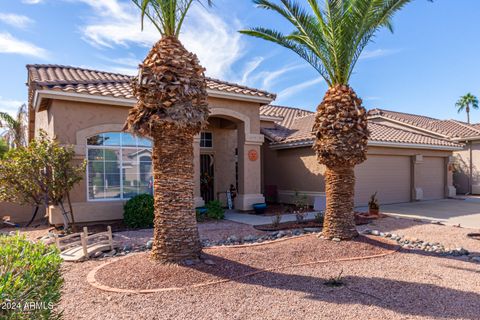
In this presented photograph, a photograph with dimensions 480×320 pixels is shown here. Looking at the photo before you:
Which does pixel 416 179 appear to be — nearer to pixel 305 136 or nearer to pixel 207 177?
pixel 305 136

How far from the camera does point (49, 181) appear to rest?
1029 centimetres

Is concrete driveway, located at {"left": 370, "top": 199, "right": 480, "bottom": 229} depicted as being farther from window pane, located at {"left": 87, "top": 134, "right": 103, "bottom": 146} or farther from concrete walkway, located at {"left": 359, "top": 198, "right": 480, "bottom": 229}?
window pane, located at {"left": 87, "top": 134, "right": 103, "bottom": 146}

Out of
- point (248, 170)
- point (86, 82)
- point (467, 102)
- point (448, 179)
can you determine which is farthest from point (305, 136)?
point (467, 102)

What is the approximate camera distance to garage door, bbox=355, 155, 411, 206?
655 inches

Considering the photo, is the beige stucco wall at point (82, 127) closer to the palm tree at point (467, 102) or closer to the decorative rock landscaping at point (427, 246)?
the decorative rock landscaping at point (427, 246)

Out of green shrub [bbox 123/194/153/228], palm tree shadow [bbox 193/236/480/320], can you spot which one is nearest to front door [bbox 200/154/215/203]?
green shrub [bbox 123/194/153/228]

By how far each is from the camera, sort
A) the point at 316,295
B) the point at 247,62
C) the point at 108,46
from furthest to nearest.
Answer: the point at 247,62
the point at 108,46
the point at 316,295

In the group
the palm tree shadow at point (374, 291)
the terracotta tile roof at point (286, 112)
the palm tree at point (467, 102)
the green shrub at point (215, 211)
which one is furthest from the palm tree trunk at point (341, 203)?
the palm tree at point (467, 102)

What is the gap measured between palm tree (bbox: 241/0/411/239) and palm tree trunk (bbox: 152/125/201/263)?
3.81 metres

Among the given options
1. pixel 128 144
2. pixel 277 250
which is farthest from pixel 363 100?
pixel 128 144

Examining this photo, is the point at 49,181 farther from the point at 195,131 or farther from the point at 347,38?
the point at 347,38

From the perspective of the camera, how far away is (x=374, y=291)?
18.4 ft

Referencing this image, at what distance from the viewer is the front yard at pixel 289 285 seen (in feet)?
15.9

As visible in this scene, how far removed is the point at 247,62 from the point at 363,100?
24.2 ft
